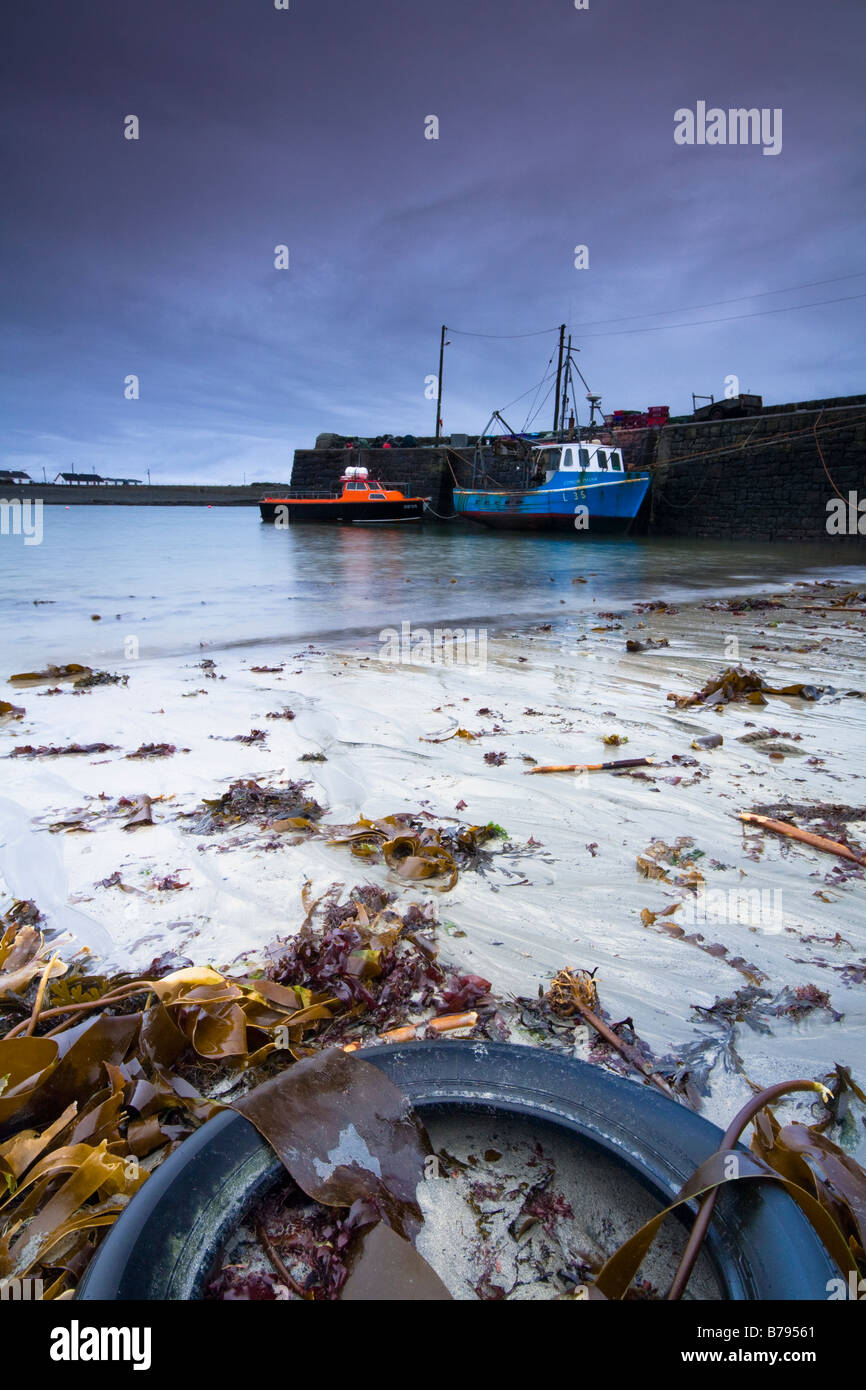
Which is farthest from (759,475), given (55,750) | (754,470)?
(55,750)

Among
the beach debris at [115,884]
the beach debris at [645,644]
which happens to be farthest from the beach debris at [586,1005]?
the beach debris at [645,644]

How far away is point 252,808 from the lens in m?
3.10

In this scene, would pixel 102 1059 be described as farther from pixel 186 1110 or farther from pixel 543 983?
pixel 543 983

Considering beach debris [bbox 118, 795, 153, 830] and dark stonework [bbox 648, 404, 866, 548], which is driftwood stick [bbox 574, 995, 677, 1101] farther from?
dark stonework [bbox 648, 404, 866, 548]

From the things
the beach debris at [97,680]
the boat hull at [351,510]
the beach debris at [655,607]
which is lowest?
the beach debris at [97,680]

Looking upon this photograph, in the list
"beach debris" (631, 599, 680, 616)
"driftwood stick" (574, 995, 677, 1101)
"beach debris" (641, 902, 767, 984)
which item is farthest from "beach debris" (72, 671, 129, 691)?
"beach debris" (631, 599, 680, 616)

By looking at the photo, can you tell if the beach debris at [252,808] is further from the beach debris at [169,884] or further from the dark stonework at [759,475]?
the dark stonework at [759,475]

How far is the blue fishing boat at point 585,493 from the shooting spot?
1029 inches

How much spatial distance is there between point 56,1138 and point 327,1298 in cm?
73

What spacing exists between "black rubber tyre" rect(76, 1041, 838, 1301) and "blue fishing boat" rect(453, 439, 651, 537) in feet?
87.2

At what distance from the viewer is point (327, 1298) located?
114 centimetres

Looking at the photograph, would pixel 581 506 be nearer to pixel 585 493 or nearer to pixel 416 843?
pixel 585 493

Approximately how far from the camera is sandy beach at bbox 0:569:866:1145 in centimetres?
208

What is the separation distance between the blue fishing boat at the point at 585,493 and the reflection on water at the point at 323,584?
2.36 metres
